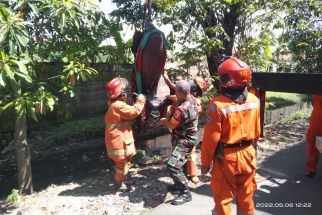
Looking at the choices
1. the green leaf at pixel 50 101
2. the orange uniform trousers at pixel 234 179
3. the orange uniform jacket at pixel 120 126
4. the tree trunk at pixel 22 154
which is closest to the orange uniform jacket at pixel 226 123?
the orange uniform trousers at pixel 234 179

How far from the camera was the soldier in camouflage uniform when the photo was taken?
4.56m

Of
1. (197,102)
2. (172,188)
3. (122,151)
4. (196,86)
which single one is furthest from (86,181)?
(196,86)

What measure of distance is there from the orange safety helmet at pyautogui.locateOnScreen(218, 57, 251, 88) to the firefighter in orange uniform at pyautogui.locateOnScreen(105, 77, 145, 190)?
159 centimetres

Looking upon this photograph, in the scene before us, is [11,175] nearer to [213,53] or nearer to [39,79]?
[39,79]

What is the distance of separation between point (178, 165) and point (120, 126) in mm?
935

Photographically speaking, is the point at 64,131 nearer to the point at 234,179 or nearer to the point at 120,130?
the point at 120,130

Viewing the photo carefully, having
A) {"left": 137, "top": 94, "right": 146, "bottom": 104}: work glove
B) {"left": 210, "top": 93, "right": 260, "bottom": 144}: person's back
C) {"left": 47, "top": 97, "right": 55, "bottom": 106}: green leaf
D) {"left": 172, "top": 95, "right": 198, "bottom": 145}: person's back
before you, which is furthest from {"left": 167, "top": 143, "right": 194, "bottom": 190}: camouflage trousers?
{"left": 47, "top": 97, "right": 55, "bottom": 106}: green leaf

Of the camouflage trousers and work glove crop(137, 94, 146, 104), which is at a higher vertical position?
work glove crop(137, 94, 146, 104)

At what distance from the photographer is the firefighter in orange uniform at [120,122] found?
465 centimetres

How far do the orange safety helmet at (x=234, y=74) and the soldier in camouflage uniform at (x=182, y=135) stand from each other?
1.21 meters

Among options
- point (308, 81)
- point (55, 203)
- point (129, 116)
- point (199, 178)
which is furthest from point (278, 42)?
point (55, 203)

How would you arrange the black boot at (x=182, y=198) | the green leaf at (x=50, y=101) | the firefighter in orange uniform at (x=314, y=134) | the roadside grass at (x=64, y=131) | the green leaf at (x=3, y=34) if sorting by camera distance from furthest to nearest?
the roadside grass at (x=64, y=131)
the firefighter in orange uniform at (x=314, y=134)
the black boot at (x=182, y=198)
the green leaf at (x=50, y=101)
the green leaf at (x=3, y=34)

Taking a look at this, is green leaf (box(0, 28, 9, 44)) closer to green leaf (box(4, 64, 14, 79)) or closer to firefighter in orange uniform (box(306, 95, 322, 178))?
green leaf (box(4, 64, 14, 79))

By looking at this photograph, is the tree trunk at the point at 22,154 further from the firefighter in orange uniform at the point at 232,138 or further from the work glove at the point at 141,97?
the firefighter in orange uniform at the point at 232,138
